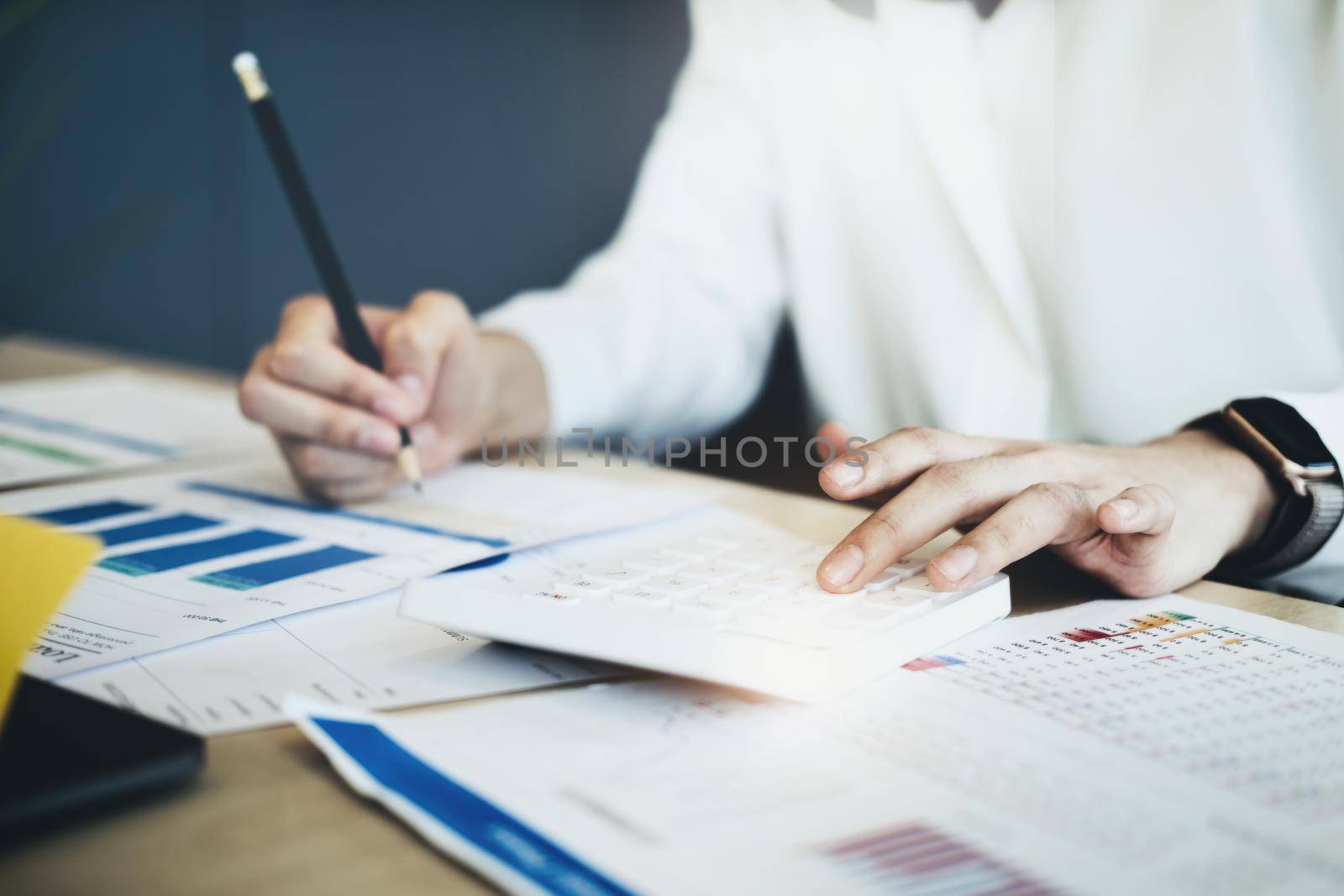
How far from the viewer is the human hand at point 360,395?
0.65 metres

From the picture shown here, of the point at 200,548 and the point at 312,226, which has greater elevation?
the point at 312,226

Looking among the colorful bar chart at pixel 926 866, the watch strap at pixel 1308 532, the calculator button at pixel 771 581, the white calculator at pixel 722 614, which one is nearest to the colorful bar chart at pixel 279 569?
the white calculator at pixel 722 614

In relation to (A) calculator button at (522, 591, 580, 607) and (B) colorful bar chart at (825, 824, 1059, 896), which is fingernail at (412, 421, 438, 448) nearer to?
(A) calculator button at (522, 591, 580, 607)

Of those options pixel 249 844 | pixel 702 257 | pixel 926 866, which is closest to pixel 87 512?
pixel 249 844

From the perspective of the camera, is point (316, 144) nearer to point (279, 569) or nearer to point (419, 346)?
point (419, 346)

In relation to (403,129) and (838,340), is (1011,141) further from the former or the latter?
(403,129)

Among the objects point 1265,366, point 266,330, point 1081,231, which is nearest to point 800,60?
point 1081,231

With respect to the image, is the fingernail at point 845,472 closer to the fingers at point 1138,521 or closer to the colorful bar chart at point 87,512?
the fingers at point 1138,521

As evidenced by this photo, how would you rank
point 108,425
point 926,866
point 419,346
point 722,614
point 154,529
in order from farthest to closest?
point 108,425 < point 419,346 < point 154,529 < point 722,614 < point 926,866

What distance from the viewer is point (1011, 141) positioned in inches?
36.8

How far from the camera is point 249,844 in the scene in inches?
10.9

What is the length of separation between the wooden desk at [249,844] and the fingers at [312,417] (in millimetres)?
314

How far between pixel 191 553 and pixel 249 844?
289 mm

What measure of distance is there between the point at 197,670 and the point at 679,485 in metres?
0.35
